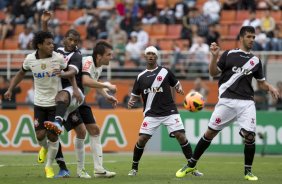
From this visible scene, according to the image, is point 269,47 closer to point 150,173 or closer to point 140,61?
point 140,61

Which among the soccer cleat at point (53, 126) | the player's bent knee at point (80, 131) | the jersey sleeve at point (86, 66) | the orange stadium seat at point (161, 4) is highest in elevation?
the orange stadium seat at point (161, 4)

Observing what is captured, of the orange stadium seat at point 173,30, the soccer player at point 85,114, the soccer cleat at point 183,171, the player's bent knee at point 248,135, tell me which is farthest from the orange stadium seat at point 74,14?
the player's bent knee at point 248,135

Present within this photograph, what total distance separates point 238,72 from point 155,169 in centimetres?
397

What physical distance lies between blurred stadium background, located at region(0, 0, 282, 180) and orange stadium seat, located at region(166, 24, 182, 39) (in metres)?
0.03

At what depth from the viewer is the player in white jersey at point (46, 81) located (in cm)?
1552

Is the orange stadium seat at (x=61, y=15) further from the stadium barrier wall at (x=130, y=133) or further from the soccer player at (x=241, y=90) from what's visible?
the soccer player at (x=241, y=90)

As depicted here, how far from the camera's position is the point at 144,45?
3036 cm

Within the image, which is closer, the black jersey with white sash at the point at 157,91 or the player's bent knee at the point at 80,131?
the player's bent knee at the point at 80,131

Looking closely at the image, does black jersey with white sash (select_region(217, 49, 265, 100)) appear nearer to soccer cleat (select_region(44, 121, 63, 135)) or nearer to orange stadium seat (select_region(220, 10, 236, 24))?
soccer cleat (select_region(44, 121, 63, 135))

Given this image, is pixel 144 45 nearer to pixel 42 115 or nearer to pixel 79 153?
pixel 79 153

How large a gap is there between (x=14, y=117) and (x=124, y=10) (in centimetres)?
819

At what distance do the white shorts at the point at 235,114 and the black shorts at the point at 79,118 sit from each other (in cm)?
214

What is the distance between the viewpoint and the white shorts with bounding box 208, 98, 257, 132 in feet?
49.9

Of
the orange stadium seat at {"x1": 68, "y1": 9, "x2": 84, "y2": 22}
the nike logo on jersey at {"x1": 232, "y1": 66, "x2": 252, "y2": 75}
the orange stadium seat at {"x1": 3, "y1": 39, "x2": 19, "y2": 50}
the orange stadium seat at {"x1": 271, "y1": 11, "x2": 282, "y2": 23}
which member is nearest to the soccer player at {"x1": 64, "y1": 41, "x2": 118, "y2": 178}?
the nike logo on jersey at {"x1": 232, "y1": 66, "x2": 252, "y2": 75}
